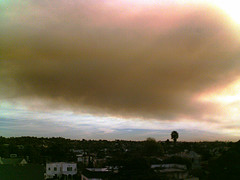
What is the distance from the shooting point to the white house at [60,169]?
42.8 metres

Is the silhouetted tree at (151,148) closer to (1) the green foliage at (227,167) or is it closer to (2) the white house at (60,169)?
(2) the white house at (60,169)

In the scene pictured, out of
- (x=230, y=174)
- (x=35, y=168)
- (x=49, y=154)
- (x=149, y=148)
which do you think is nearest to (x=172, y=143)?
(x=149, y=148)

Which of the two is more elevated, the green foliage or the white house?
the green foliage

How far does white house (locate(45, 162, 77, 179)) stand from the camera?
140 feet

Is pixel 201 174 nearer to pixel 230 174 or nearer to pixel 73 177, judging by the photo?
pixel 230 174

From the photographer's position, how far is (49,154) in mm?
60312

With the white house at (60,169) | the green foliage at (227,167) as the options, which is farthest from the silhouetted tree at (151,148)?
the green foliage at (227,167)

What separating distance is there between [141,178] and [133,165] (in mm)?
6049

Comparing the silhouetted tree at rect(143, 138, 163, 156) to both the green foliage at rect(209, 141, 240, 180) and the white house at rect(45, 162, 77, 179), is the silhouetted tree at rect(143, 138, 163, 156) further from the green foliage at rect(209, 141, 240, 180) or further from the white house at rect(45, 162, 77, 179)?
the green foliage at rect(209, 141, 240, 180)

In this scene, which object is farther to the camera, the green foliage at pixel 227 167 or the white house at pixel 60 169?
the white house at pixel 60 169

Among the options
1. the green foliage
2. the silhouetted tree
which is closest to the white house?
the silhouetted tree

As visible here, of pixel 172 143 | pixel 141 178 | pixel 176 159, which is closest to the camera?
pixel 141 178

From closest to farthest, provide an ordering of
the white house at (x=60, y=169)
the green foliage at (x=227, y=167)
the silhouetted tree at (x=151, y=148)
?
the green foliage at (x=227, y=167) < the white house at (x=60, y=169) < the silhouetted tree at (x=151, y=148)

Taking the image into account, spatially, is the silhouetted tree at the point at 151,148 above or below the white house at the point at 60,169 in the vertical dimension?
above
